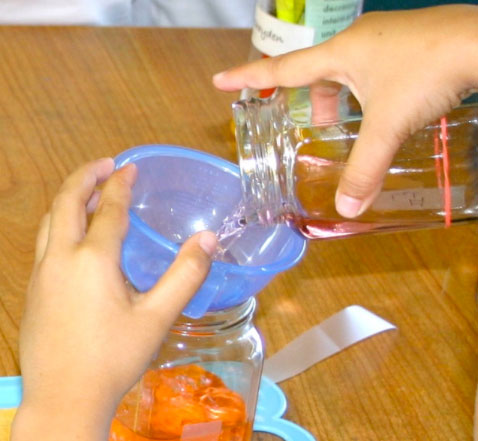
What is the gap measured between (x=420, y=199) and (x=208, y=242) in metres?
0.16

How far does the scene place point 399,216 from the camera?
2.07 ft

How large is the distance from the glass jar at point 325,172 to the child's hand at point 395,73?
0.05m

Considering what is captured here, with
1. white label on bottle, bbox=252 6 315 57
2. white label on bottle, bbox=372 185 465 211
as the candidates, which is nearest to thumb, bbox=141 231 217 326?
white label on bottle, bbox=372 185 465 211

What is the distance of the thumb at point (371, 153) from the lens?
0.54 metres

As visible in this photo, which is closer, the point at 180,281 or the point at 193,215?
the point at 180,281

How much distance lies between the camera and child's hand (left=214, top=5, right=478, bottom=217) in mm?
544

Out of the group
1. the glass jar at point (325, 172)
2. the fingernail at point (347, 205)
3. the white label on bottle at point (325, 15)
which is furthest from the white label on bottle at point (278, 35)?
the fingernail at point (347, 205)

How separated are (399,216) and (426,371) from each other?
149 mm

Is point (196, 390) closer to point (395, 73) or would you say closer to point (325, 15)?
point (395, 73)

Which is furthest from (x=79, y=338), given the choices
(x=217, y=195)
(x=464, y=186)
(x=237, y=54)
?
(x=237, y=54)

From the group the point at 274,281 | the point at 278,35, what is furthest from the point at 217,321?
the point at 278,35

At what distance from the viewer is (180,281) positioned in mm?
534

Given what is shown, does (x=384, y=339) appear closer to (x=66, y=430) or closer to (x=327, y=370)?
(x=327, y=370)

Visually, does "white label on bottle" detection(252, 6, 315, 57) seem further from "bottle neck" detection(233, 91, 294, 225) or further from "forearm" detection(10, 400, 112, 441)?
"forearm" detection(10, 400, 112, 441)
